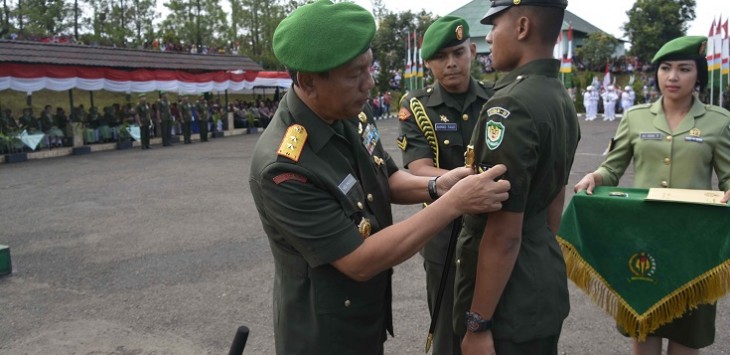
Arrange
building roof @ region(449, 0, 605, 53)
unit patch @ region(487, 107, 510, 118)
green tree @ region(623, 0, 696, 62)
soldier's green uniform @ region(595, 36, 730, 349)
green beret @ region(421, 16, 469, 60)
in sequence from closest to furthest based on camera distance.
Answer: unit patch @ region(487, 107, 510, 118), soldier's green uniform @ region(595, 36, 730, 349), green beret @ region(421, 16, 469, 60), green tree @ region(623, 0, 696, 62), building roof @ region(449, 0, 605, 53)

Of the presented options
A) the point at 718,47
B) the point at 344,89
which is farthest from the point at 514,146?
the point at 718,47

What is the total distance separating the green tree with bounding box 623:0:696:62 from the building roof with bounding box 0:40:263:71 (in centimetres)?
3038

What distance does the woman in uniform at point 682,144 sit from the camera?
3084 mm

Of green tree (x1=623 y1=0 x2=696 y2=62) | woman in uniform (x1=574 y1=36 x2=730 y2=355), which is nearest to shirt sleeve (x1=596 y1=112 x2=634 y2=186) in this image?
woman in uniform (x1=574 y1=36 x2=730 y2=355)

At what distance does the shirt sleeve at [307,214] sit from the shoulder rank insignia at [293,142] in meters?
0.04

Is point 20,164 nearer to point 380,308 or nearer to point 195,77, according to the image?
point 195,77

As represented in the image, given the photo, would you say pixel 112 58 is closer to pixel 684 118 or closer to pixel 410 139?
pixel 410 139

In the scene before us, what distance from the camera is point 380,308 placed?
88.4 inches

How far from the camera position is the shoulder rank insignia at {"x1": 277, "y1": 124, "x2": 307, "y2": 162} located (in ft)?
6.26

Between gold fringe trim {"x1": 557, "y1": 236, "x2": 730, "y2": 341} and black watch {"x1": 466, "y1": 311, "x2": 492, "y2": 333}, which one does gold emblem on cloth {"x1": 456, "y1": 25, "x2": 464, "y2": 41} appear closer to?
gold fringe trim {"x1": 557, "y1": 236, "x2": 730, "y2": 341}

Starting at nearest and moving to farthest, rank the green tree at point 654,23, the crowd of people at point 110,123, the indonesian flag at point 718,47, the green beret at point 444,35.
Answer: the green beret at point 444,35
the crowd of people at point 110,123
the indonesian flag at point 718,47
the green tree at point 654,23

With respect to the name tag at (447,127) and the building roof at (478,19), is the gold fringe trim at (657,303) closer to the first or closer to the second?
the name tag at (447,127)

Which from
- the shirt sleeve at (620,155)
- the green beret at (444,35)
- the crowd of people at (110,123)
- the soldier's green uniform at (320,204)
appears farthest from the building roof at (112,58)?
the soldier's green uniform at (320,204)

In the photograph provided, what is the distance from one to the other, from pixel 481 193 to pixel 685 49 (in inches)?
78.8
